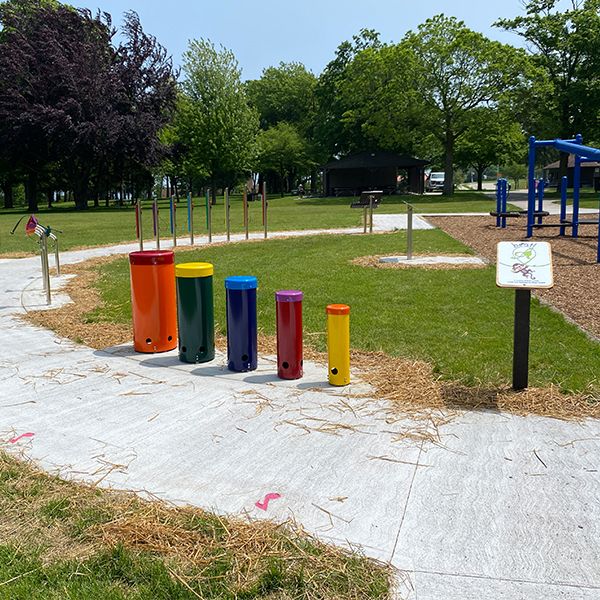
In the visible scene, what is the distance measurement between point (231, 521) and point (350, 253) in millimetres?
10945

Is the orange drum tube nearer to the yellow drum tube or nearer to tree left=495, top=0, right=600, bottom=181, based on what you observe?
the yellow drum tube

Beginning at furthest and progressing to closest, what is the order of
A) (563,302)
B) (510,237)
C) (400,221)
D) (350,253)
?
(400,221) < (510,237) < (350,253) < (563,302)

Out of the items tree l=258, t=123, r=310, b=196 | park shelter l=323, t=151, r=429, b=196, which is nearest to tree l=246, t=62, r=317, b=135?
tree l=258, t=123, r=310, b=196

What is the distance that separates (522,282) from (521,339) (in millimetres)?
447

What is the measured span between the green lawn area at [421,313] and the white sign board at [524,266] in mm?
859

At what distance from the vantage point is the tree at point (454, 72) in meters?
39.8

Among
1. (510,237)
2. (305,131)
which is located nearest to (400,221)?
(510,237)

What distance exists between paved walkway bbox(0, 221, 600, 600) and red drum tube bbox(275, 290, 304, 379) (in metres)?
0.16

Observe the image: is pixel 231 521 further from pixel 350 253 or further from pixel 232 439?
pixel 350 253

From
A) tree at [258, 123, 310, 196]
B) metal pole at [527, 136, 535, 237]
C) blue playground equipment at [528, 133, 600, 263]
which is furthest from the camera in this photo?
tree at [258, 123, 310, 196]

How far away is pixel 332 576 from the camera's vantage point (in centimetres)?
253

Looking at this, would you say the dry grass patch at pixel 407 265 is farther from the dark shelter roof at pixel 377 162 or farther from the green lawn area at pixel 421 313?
the dark shelter roof at pixel 377 162

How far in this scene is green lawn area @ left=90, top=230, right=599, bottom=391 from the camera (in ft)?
17.5

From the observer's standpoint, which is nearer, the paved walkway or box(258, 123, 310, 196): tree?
the paved walkway
